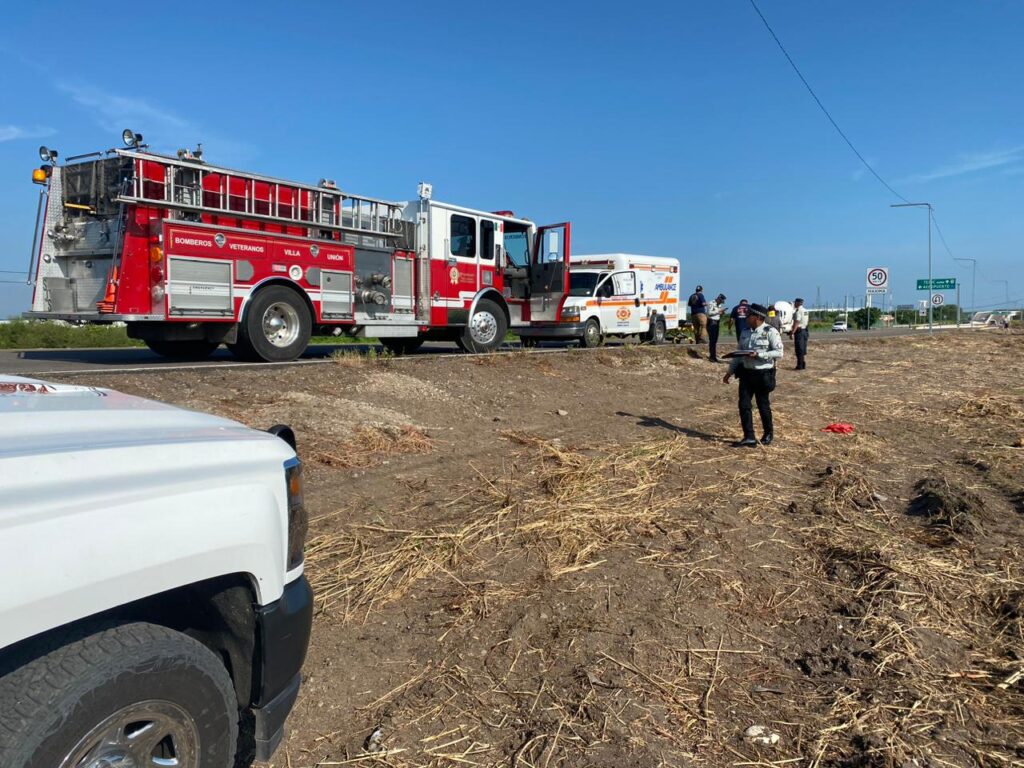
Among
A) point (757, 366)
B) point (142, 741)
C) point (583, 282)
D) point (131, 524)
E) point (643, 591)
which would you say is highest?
point (583, 282)

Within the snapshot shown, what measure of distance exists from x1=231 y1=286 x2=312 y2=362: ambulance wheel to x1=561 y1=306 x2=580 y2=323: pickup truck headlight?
8866 mm

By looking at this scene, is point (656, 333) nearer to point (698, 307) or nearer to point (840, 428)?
point (698, 307)

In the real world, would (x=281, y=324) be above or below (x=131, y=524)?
above

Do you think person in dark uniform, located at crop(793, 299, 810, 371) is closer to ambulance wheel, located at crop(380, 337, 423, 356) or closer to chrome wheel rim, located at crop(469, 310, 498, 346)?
chrome wheel rim, located at crop(469, 310, 498, 346)

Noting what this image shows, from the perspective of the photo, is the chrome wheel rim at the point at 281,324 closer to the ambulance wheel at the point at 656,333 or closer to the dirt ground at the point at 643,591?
the dirt ground at the point at 643,591

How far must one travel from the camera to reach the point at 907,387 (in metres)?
14.8

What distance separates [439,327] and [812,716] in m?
12.3

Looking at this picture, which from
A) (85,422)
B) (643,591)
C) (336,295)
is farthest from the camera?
(336,295)

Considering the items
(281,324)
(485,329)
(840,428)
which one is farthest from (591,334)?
(840,428)

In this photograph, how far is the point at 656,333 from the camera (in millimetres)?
24031

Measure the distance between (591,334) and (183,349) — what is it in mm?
10831

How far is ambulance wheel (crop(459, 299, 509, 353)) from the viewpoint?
1562 centimetres

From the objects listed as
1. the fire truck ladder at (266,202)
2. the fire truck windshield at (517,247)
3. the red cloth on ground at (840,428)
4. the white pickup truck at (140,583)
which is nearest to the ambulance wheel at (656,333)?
the fire truck windshield at (517,247)

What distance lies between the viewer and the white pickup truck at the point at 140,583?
5.57ft
